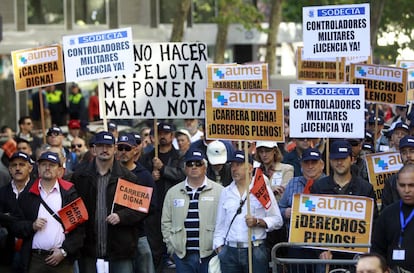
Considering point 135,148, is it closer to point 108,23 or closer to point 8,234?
point 8,234

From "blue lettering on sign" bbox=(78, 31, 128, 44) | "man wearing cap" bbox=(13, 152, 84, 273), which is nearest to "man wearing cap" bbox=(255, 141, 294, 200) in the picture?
"blue lettering on sign" bbox=(78, 31, 128, 44)

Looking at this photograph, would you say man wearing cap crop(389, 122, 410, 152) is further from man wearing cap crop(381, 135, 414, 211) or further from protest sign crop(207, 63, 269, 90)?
man wearing cap crop(381, 135, 414, 211)

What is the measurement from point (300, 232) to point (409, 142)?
159 cm

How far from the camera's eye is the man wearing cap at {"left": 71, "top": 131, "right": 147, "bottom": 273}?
12.8 metres

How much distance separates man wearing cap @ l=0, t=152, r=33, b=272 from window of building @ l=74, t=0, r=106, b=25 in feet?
91.8

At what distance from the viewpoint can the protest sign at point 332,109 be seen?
13359 mm

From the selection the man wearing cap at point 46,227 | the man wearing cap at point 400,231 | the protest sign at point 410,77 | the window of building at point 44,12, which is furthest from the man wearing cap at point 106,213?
the window of building at point 44,12

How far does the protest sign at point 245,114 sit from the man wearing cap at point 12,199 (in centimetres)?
195

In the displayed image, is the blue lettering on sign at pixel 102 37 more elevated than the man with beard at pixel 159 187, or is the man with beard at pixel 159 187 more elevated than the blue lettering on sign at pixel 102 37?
the blue lettering on sign at pixel 102 37

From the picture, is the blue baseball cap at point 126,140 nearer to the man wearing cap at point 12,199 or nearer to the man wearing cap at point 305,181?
the man wearing cap at point 12,199

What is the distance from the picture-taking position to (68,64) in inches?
621

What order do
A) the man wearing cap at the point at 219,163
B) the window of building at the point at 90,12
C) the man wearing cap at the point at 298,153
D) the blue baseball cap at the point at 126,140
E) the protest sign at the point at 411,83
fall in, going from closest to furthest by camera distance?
1. the blue baseball cap at the point at 126,140
2. the man wearing cap at the point at 219,163
3. the man wearing cap at the point at 298,153
4. the protest sign at the point at 411,83
5. the window of building at the point at 90,12

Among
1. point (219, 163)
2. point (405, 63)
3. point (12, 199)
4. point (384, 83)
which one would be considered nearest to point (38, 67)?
point (219, 163)

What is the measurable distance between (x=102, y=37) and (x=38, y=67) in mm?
1985
